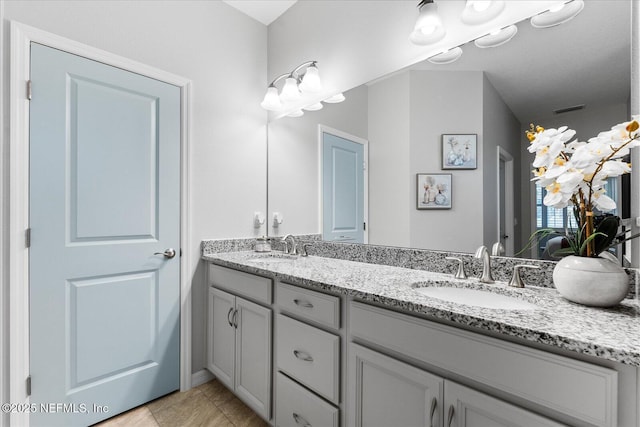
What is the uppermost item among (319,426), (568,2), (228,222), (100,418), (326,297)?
(568,2)

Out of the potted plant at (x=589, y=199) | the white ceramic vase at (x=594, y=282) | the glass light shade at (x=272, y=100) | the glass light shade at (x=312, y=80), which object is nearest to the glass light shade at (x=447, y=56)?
the potted plant at (x=589, y=199)

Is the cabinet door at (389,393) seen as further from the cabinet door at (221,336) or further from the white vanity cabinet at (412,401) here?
the cabinet door at (221,336)

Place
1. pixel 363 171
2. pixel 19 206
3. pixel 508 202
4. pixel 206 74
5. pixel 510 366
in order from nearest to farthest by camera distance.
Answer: pixel 510 366 < pixel 508 202 < pixel 19 206 < pixel 363 171 < pixel 206 74

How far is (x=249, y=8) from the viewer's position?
7.27 ft

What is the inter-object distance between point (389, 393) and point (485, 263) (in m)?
0.63

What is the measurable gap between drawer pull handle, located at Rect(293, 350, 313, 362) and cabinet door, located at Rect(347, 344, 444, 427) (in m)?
0.22

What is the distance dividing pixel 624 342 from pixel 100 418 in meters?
2.21

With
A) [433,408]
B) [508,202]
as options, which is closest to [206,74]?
[508,202]

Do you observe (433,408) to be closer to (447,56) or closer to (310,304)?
(310,304)

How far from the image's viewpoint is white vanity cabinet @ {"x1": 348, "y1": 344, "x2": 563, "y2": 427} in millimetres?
766

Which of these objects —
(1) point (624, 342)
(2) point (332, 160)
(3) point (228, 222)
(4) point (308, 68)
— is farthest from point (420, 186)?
(3) point (228, 222)

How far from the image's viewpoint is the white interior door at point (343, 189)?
179cm

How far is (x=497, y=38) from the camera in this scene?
1277 mm

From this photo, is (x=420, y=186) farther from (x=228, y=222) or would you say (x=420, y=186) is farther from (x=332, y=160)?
(x=228, y=222)
